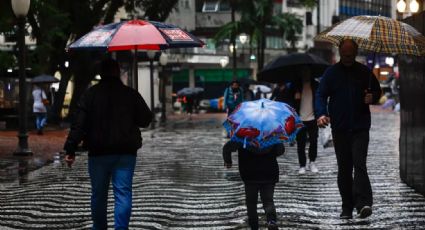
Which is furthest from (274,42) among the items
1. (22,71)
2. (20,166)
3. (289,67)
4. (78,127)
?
(78,127)

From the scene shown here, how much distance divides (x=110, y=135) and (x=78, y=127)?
0.28 meters

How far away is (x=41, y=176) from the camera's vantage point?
13.9 meters

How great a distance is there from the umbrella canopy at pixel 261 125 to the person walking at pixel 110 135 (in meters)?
0.82

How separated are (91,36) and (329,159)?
327 inches

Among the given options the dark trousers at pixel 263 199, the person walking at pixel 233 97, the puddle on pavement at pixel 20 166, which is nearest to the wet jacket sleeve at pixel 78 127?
the dark trousers at pixel 263 199

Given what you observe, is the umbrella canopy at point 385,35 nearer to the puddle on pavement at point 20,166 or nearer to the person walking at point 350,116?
the person walking at point 350,116

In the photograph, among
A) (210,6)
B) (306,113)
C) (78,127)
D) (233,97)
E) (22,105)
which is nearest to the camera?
(78,127)

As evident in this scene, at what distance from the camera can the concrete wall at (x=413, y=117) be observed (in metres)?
10.4

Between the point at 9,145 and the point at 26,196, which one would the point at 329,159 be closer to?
the point at 26,196

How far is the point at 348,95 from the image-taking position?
852cm

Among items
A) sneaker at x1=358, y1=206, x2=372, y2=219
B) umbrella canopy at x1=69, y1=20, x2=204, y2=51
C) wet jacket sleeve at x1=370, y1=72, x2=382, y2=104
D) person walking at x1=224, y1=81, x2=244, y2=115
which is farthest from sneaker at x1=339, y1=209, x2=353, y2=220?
person walking at x1=224, y1=81, x2=244, y2=115

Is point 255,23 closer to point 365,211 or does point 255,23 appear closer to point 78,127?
point 365,211

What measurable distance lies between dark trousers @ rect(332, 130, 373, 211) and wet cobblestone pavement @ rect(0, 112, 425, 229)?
23 centimetres

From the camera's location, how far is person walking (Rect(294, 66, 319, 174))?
13.3 metres
